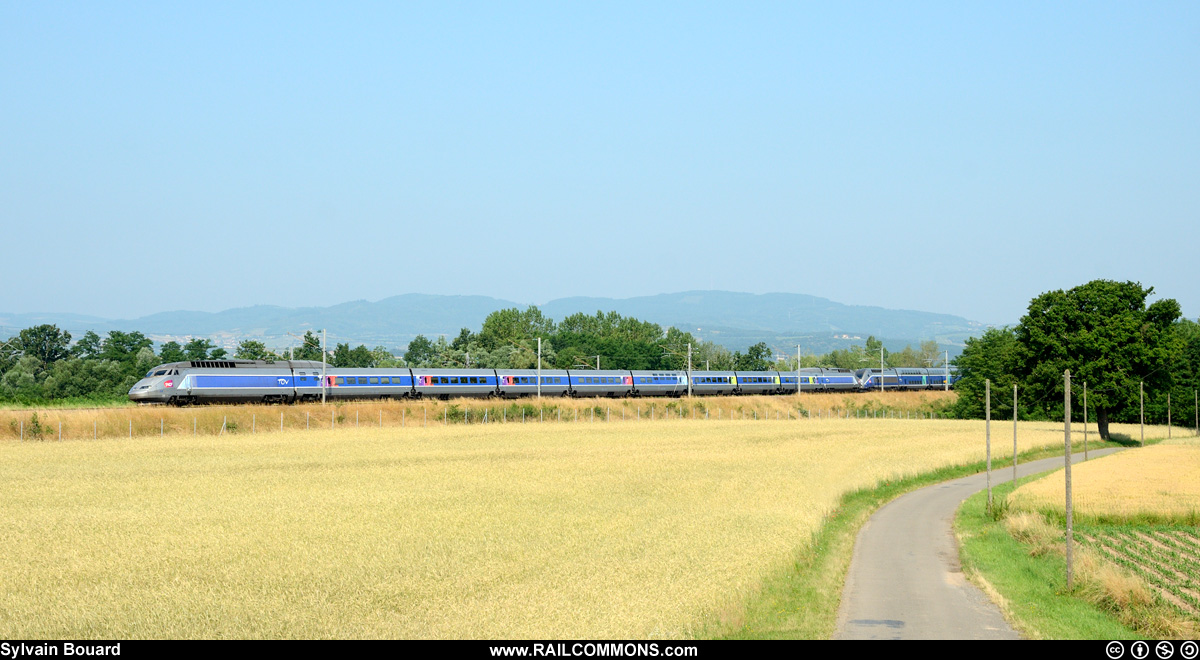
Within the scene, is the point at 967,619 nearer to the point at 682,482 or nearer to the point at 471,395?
the point at 682,482

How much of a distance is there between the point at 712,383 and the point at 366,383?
150 ft

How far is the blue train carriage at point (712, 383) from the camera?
114 m

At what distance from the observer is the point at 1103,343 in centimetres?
8050

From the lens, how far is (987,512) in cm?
3694

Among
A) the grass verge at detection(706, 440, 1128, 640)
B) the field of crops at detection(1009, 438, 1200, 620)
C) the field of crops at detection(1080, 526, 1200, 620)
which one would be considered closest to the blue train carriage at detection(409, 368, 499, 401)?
the field of crops at detection(1009, 438, 1200, 620)

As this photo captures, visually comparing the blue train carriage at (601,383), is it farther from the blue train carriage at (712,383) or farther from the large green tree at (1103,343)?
the large green tree at (1103,343)

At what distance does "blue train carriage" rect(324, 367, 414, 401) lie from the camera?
83.6m

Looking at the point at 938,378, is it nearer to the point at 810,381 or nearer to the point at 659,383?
the point at 810,381

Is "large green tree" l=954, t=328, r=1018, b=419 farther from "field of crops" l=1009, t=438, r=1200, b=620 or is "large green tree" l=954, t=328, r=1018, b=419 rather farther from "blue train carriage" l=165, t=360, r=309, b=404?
"blue train carriage" l=165, t=360, r=309, b=404

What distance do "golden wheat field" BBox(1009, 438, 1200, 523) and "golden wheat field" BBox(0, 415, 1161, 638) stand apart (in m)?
7.30

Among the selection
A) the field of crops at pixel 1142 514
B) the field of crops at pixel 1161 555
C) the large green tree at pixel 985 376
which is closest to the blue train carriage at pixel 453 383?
the field of crops at pixel 1142 514

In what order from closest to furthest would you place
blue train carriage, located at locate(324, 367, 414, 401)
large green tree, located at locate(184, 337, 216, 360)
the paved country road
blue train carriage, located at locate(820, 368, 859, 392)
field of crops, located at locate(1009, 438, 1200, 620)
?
the paved country road
field of crops, located at locate(1009, 438, 1200, 620)
blue train carriage, located at locate(324, 367, 414, 401)
blue train carriage, located at locate(820, 368, 859, 392)
large green tree, located at locate(184, 337, 216, 360)
